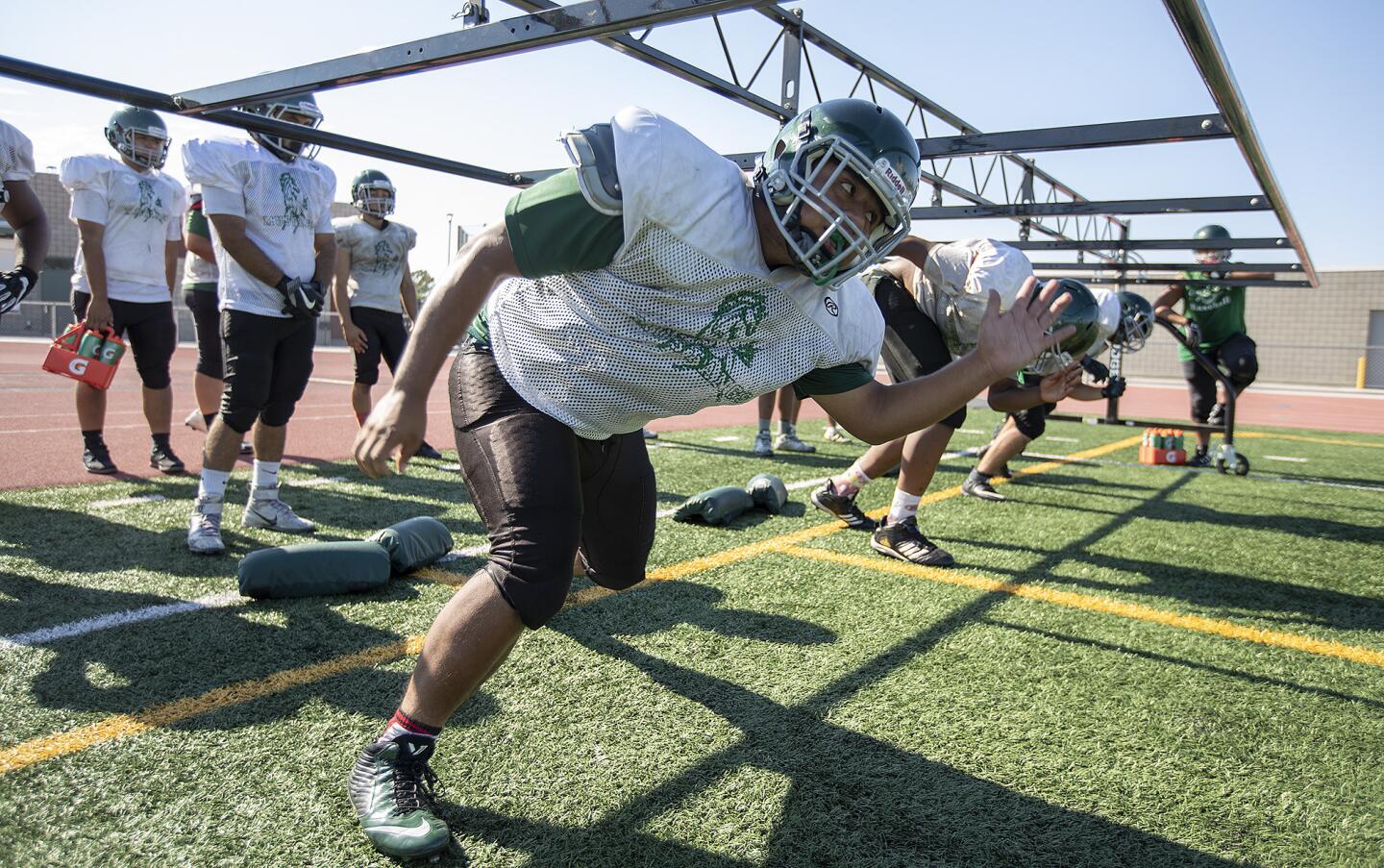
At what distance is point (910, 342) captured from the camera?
428cm

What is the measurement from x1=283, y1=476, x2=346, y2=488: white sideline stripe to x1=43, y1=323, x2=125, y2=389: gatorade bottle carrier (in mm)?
1117

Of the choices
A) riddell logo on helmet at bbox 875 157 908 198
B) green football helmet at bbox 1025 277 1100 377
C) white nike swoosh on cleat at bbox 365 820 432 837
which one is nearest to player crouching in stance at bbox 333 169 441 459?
green football helmet at bbox 1025 277 1100 377

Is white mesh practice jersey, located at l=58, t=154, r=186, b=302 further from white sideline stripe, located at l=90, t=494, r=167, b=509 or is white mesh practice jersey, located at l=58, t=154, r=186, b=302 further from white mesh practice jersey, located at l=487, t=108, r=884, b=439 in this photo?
white mesh practice jersey, located at l=487, t=108, r=884, b=439

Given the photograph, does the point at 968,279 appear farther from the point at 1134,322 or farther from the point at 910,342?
the point at 1134,322

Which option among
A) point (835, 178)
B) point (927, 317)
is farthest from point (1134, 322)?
point (835, 178)

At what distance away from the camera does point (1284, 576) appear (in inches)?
170

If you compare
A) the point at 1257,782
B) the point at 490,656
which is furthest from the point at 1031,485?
the point at 490,656

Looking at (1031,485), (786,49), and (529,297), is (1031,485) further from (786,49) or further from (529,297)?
(529,297)

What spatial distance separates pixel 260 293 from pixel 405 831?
2977 millimetres

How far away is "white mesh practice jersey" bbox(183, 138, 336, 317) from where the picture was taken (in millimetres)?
4004

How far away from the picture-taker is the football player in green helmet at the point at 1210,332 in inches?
296

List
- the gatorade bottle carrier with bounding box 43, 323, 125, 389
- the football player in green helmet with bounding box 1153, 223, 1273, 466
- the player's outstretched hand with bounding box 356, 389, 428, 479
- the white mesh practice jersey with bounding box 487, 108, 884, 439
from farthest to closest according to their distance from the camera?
the football player in green helmet with bounding box 1153, 223, 1273, 466 < the gatorade bottle carrier with bounding box 43, 323, 125, 389 < the white mesh practice jersey with bounding box 487, 108, 884, 439 < the player's outstretched hand with bounding box 356, 389, 428, 479

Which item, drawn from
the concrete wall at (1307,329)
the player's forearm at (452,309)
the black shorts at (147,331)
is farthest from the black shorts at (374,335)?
the concrete wall at (1307,329)

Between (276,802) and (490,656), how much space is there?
0.58m
